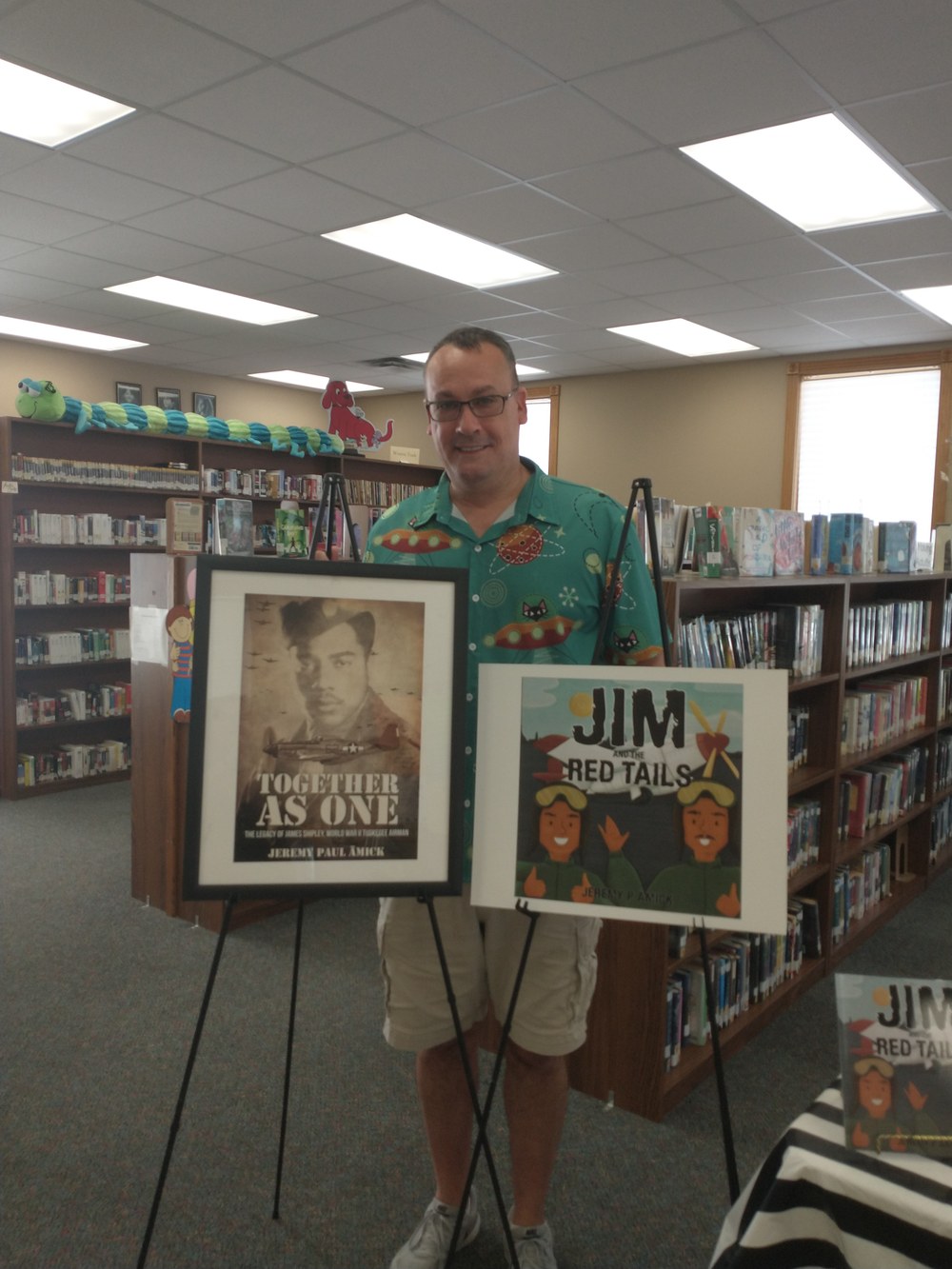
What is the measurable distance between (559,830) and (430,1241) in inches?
38.2

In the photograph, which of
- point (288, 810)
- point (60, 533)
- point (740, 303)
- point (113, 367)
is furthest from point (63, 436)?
point (288, 810)

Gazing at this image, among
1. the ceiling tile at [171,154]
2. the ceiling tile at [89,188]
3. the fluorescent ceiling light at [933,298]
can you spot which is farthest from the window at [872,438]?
the ceiling tile at [89,188]

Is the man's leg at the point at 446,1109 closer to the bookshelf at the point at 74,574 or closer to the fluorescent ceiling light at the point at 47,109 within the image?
the fluorescent ceiling light at the point at 47,109

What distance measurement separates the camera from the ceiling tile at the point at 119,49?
107 inches

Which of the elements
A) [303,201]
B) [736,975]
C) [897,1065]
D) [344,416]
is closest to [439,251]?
[303,201]

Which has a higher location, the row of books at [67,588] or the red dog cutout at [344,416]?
the red dog cutout at [344,416]

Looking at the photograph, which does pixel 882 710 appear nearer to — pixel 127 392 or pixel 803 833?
pixel 803 833

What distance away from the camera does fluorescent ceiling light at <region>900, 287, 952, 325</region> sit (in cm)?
533

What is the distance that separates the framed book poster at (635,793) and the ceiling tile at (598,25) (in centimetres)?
225

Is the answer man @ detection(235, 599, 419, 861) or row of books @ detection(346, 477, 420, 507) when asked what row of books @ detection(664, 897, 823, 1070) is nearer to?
man @ detection(235, 599, 419, 861)

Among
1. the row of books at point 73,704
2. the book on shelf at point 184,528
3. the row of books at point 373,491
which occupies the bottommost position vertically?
the row of books at point 73,704

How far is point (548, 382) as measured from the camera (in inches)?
343

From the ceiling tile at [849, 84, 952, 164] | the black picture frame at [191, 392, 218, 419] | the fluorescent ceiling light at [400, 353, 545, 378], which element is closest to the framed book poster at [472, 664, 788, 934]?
the ceiling tile at [849, 84, 952, 164]

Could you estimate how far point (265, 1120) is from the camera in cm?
224
